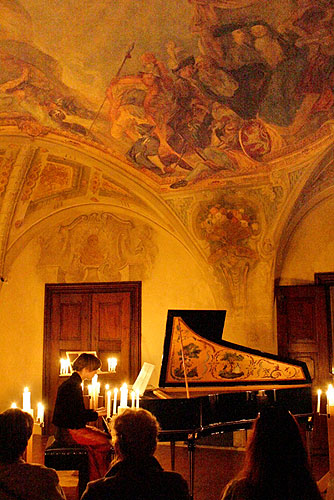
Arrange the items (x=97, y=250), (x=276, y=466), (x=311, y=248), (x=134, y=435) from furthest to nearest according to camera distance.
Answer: (x=97, y=250) → (x=311, y=248) → (x=134, y=435) → (x=276, y=466)

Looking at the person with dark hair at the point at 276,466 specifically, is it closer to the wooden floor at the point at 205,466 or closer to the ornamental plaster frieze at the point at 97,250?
the wooden floor at the point at 205,466

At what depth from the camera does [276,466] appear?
202 centimetres

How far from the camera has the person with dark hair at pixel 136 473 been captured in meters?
2.21

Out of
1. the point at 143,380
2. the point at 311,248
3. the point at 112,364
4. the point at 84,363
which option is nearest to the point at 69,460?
the point at 84,363

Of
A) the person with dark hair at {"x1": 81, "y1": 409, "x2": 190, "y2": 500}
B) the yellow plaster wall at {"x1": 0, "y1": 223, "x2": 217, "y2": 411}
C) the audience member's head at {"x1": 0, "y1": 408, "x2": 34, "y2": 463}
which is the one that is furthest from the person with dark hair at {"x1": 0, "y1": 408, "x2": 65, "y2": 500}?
the yellow plaster wall at {"x1": 0, "y1": 223, "x2": 217, "y2": 411}

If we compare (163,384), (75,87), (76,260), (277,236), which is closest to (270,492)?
(163,384)

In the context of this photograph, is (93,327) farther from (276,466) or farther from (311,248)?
(276,466)

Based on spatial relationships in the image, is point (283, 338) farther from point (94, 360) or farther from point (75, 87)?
point (75, 87)

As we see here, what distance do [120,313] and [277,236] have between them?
3458 mm

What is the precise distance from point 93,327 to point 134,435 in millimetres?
8195

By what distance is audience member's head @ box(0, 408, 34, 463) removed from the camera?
2488 millimetres

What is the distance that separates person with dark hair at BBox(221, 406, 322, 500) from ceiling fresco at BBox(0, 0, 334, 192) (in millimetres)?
5095

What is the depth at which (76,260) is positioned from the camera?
10727 millimetres

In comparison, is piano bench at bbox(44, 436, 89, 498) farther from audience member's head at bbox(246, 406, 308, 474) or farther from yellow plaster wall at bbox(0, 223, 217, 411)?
yellow plaster wall at bbox(0, 223, 217, 411)
